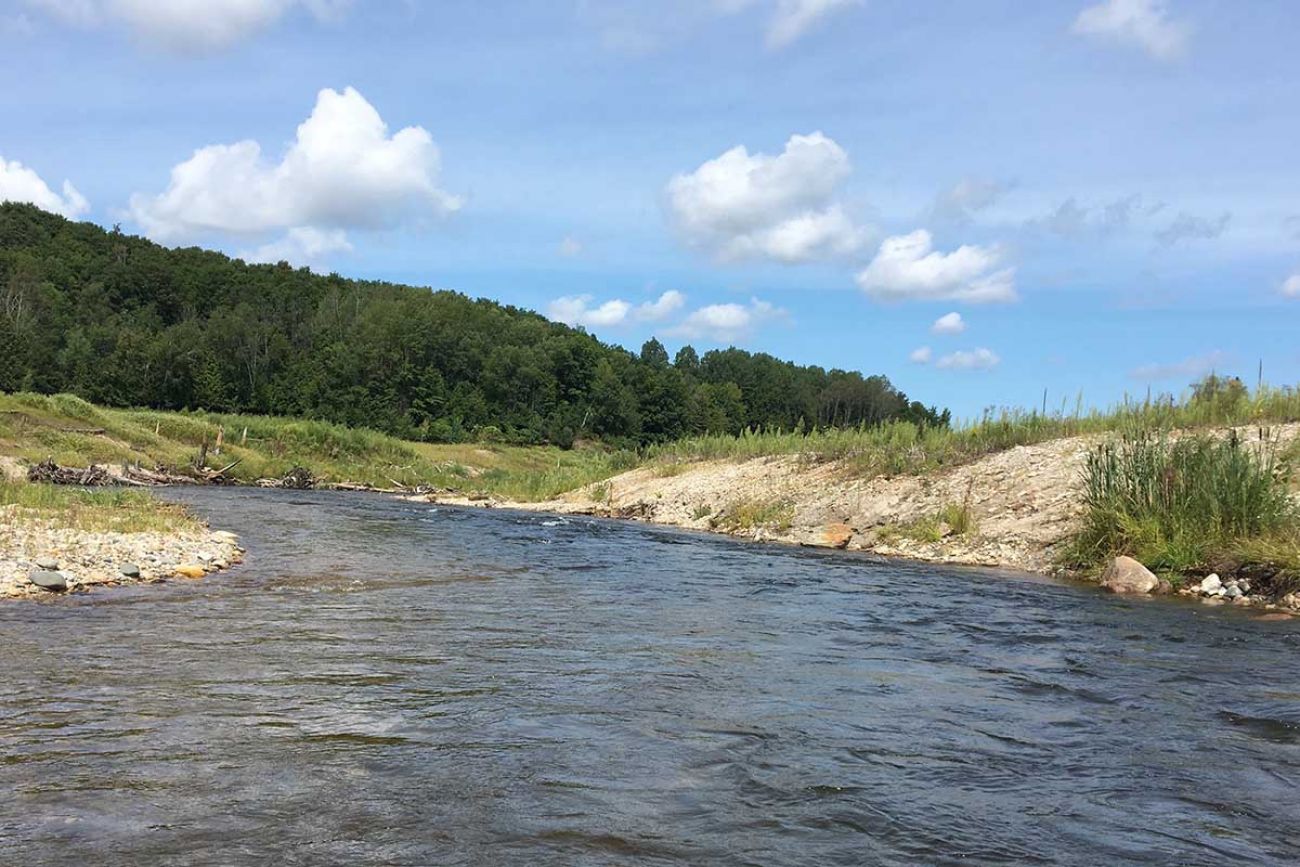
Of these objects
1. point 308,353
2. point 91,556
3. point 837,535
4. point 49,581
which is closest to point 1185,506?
point 837,535

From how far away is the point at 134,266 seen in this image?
140 metres

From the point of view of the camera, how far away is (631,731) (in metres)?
7.10

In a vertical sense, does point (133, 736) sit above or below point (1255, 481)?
below

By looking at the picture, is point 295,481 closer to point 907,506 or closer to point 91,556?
point 907,506

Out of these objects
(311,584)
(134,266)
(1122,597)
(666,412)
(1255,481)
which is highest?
(134,266)

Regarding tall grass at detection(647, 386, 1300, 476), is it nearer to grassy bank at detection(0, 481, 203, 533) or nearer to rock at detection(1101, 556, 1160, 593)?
rock at detection(1101, 556, 1160, 593)

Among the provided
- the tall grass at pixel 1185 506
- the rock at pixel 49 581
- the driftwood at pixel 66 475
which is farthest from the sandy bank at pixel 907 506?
the driftwood at pixel 66 475

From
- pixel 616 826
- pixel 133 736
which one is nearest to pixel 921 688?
pixel 616 826

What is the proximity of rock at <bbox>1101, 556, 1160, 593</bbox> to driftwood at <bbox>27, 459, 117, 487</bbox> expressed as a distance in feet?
113

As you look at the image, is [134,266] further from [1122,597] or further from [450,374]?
[1122,597]

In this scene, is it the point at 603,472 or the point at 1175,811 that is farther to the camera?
the point at 603,472

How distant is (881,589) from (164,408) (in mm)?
100061

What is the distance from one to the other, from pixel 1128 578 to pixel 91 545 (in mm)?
17165

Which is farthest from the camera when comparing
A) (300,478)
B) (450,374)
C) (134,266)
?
(134,266)
